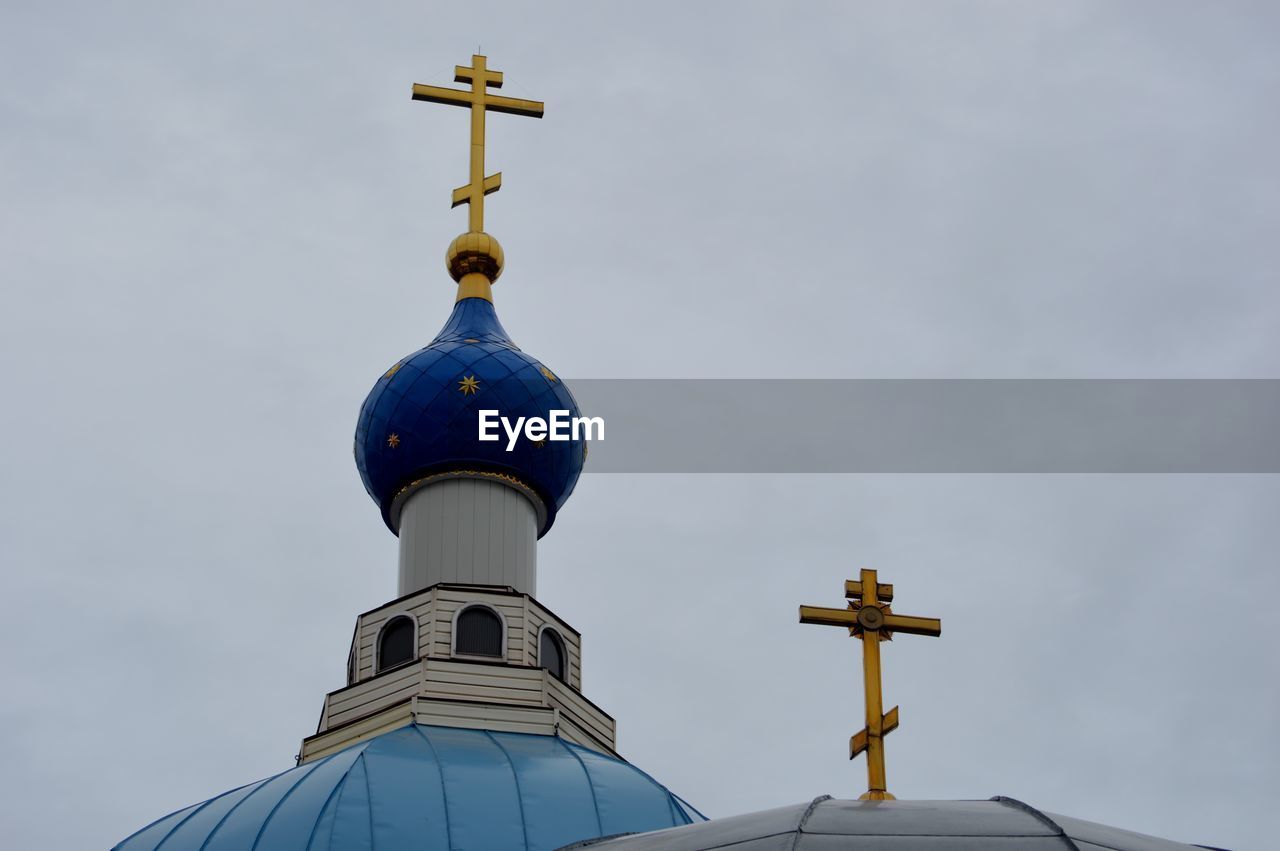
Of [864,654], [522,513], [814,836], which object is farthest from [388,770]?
[814,836]

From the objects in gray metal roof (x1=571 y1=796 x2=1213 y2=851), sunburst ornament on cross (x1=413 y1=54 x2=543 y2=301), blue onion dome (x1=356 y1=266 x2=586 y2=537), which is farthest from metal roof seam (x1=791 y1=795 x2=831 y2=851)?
sunburst ornament on cross (x1=413 y1=54 x2=543 y2=301)

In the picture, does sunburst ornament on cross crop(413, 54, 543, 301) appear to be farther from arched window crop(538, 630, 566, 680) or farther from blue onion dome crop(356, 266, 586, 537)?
arched window crop(538, 630, 566, 680)

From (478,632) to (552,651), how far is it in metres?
0.89

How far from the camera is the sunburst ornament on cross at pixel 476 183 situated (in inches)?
989

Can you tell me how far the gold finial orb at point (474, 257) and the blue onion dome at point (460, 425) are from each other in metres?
1.48

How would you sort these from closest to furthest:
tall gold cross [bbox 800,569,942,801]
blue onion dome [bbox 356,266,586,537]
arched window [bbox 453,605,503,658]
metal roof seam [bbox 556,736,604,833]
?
tall gold cross [bbox 800,569,942,801], metal roof seam [bbox 556,736,604,833], arched window [bbox 453,605,503,658], blue onion dome [bbox 356,266,586,537]

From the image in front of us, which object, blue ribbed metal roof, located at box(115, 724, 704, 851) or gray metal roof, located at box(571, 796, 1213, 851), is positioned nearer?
gray metal roof, located at box(571, 796, 1213, 851)

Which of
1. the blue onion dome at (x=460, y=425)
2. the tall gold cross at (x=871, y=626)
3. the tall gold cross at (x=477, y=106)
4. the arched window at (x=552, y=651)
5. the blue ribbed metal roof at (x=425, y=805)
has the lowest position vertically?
the tall gold cross at (x=871, y=626)

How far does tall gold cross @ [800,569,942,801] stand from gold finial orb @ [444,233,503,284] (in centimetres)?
1345

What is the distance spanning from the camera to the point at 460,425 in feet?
75.3

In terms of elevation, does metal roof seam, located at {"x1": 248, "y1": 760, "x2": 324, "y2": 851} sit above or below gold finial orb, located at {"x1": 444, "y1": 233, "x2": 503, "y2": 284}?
below

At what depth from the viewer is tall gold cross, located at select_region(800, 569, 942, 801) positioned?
466 inches

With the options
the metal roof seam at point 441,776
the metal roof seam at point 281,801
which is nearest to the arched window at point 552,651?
the metal roof seam at point 441,776

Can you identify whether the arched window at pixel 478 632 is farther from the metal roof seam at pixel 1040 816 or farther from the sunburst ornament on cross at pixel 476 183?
the metal roof seam at pixel 1040 816
